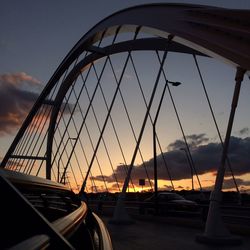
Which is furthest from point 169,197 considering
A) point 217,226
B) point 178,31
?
point 217,226

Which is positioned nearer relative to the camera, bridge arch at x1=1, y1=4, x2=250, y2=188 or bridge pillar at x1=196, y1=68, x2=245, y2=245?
bridge pillar at x1=196, y1=68, x2=245, y2=245

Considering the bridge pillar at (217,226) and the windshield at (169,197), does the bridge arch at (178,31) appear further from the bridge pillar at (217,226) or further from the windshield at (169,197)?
the windshield at (169,197)

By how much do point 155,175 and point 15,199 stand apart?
927 inches

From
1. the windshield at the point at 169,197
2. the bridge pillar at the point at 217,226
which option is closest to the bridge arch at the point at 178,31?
the bridge pillar at the point at 217,226

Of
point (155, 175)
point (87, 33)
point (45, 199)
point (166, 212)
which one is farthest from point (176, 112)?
point (45, 199)

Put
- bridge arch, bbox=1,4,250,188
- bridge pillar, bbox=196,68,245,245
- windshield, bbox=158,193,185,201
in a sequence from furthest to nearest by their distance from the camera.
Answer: windshield, bbox=158,193,185,201 → bridge arch, bbox=1,4,250,188 → bridge pillar, bbox=196,68,245,245

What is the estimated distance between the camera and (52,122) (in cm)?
4147

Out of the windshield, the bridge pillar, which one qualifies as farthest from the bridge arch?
the windshield

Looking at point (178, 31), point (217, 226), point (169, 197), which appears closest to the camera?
point (217, 226)

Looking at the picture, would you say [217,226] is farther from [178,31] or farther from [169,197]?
[169,197]

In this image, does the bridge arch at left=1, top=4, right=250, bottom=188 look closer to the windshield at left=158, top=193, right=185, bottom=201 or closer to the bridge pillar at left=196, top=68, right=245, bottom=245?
the bridge pillar at left=196, top=68, right=245, bottom=245

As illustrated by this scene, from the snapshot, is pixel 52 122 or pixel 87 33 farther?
pixel 52 122

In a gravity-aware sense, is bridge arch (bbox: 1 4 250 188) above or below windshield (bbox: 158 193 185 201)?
above

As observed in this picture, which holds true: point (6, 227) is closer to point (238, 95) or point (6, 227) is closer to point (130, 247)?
point (130, 247)
